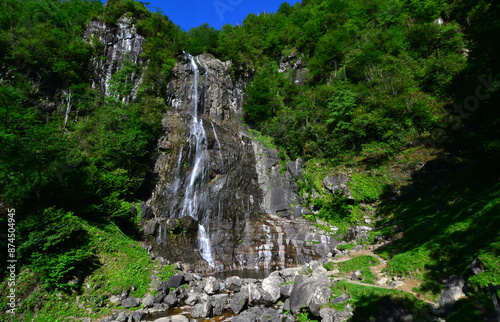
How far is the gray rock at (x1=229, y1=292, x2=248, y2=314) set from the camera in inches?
319

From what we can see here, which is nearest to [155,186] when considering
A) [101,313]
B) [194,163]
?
[194,163]

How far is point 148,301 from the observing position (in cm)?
841

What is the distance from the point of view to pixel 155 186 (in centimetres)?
1855

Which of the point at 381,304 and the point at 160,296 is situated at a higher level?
the point at 381,304

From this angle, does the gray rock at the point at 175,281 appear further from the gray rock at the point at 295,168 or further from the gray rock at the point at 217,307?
the gray rock at the point at 295,168

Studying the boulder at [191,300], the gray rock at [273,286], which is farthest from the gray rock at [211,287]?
the gray rock at [273,286]

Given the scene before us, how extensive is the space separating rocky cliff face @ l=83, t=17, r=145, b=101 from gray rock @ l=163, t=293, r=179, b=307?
23.3 metres

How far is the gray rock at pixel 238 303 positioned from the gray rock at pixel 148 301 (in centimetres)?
301

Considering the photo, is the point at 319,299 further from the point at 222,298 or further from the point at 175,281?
the point at 175,281

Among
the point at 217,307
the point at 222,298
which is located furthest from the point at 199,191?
the point at 217,307

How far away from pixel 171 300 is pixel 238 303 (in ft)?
9.00

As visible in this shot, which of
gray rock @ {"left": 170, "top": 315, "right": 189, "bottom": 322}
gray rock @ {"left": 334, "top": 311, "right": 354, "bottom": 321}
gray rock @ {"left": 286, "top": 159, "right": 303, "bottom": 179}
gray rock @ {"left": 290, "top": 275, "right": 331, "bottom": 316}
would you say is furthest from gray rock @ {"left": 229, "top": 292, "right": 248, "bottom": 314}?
gray rock @ {"left": 286, "top": 159, "right": 303, "bottom": 179}

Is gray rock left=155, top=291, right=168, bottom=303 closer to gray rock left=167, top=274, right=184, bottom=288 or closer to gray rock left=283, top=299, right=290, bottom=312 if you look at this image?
gray rock left=167, top=274, right=184, bottom=288

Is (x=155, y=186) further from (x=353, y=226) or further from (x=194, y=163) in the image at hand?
(x=353, y=226)
